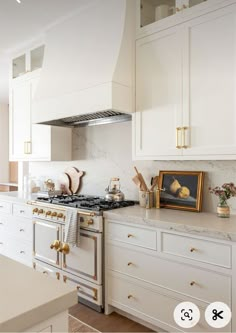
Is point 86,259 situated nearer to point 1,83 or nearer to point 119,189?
point 119,189

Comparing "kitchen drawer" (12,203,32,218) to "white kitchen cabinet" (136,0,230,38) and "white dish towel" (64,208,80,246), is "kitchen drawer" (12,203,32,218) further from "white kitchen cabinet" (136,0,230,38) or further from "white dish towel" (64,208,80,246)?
"white kitchen cabinet" (136,0,230,38)

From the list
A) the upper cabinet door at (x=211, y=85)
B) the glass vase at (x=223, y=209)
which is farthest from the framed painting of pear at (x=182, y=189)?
the upper cabinet door at (x=211, y=85)

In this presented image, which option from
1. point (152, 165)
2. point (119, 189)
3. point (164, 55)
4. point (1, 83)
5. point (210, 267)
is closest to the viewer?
point (210, 267)

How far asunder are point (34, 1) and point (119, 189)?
1.99 meters

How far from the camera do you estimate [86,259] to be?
8.21 feet

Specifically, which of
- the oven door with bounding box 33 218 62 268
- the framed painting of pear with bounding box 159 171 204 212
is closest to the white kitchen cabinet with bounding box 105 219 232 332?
the framed painting of pear with bounding box 159 171 204 212

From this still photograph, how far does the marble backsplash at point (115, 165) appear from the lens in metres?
2.41

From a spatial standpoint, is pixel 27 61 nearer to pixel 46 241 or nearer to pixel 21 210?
pixel 21 210

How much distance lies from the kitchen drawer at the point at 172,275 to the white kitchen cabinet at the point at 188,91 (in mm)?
818

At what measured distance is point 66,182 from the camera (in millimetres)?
3641

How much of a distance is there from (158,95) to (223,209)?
3.52ft

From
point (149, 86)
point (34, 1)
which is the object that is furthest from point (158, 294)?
point (34, 1)
